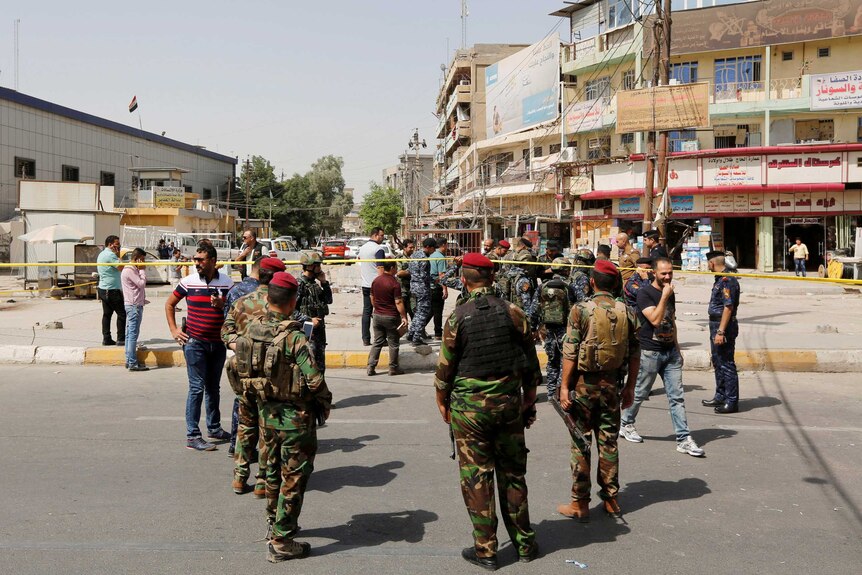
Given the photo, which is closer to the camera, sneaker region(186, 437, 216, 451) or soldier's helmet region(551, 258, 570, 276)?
sneaker region(186, 437, 216, 451)

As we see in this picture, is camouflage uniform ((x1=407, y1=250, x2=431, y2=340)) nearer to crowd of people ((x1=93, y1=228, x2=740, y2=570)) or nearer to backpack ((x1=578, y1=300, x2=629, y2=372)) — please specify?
crowd of people ((x1=93, y1=228, x2=740, y2=570))

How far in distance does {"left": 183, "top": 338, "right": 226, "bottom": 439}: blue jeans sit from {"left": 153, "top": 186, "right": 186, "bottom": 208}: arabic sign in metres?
47.6

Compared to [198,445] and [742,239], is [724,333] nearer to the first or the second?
[198,445]

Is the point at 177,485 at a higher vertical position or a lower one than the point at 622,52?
lower

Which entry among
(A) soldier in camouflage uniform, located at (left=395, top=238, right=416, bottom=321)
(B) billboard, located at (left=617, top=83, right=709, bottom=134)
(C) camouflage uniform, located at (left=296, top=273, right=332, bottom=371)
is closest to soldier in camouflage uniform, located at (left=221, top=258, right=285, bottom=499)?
(C) camouflage uniform, located at (left=296, top=273, right=332, bottom=371)

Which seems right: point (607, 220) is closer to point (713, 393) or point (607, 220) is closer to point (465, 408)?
point (713, 393)

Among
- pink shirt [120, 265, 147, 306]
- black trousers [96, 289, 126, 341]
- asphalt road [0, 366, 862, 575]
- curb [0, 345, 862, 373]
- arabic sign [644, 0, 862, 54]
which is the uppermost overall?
arabic sign [644, 0, 862, 54]

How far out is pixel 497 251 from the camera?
11.8 meters

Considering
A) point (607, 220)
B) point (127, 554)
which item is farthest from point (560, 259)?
point (607, 220)

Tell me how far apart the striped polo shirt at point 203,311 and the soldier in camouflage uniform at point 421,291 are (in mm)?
5240

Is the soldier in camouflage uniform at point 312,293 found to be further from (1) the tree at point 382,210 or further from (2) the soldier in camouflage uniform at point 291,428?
(1) the tree at point 382,210

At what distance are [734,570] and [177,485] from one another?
3.76m

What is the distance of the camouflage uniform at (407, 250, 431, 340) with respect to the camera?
11531 millimetres

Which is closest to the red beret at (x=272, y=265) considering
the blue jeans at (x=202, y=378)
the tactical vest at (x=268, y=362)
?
the blue jeans at (x=202, y=378)
